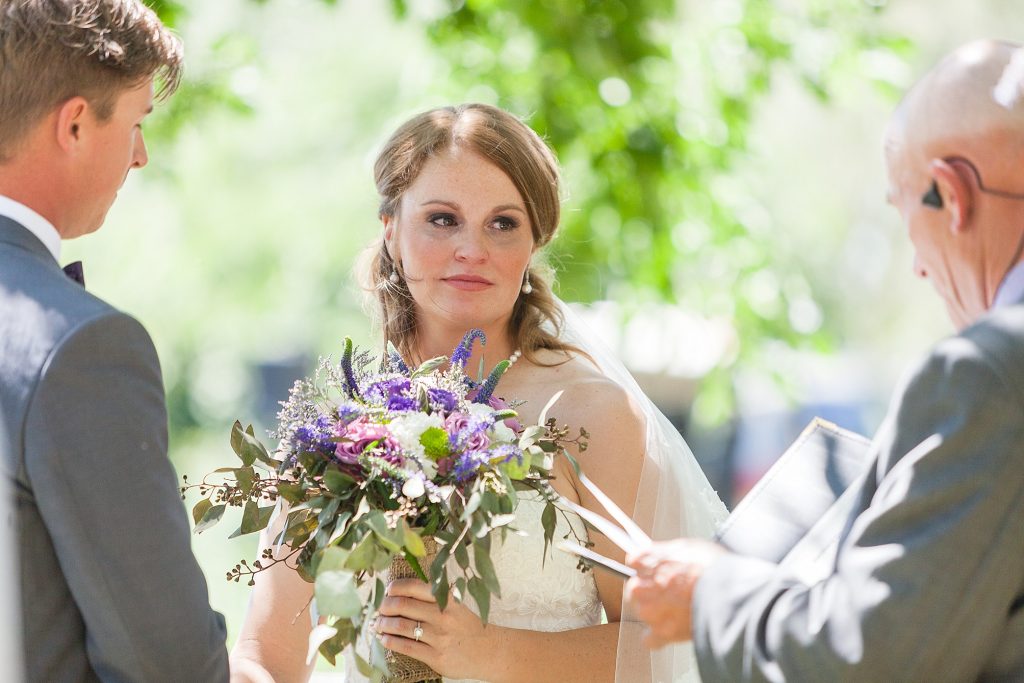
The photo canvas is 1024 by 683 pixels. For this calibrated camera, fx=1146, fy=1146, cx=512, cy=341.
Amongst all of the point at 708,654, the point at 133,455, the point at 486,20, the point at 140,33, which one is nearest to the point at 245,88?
the point at 486,20

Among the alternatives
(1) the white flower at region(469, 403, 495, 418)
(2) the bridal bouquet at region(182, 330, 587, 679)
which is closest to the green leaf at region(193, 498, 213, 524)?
(2) the bridal bouquet at region(182, 330, 587, 679)

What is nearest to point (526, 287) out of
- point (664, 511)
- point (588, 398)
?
point (588, 398)

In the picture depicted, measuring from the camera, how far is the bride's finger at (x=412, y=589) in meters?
2.77

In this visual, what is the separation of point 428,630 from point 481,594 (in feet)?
1.10

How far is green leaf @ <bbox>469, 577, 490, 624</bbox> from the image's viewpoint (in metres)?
2.53

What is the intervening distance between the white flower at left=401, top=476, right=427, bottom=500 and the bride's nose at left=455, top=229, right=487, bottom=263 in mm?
1011

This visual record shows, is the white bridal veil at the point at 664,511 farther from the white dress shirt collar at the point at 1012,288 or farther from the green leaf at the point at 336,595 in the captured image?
the white dress shirt collar at the point at 1012,288

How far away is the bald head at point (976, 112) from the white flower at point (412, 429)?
1182mm

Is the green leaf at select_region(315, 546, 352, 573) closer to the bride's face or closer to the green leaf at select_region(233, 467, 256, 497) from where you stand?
the green leaf at select_region(233, 467, 256, 497)

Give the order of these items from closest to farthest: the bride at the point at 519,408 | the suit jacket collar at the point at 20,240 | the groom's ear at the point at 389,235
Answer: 1. the suit jacket collar at the point at 20,240
2. the bride at the point at 519,408
3. the groom's ear at the point at 389,235

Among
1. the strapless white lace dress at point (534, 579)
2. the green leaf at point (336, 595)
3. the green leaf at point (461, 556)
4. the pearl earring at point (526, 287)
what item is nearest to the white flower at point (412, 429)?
the green leaf at point (461, 556)

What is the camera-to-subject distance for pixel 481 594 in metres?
2.54

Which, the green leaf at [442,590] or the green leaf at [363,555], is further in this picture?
the green leaf at [442,590]

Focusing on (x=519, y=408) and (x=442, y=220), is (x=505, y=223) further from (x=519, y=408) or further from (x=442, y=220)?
(x=519, y=408)
